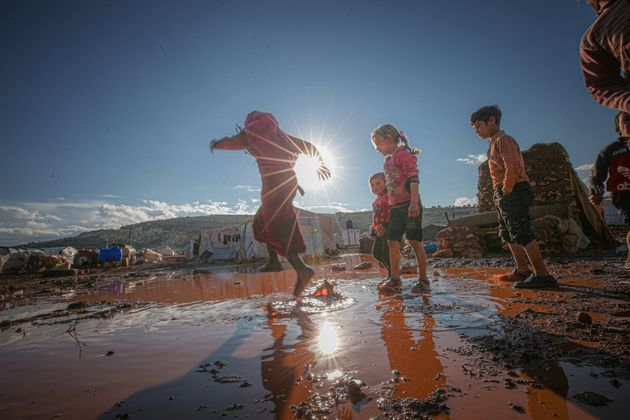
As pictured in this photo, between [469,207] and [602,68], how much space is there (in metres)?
52.5

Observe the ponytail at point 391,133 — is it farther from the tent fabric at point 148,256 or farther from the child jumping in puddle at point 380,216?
the tent fabric at point 148,256

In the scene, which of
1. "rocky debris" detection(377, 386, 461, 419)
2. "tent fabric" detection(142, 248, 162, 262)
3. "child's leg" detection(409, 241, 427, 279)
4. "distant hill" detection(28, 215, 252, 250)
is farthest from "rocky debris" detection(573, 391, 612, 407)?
"distant hill" detection(28, 215, 252, 250)

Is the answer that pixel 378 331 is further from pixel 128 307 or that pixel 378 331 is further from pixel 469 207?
pixel 469 207

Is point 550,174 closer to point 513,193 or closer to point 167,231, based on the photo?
point 513,193

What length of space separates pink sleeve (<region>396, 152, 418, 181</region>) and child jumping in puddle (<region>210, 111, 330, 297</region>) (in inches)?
48.2

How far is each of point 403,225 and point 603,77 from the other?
87.0 inches

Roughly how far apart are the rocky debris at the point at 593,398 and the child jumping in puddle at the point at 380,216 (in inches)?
120

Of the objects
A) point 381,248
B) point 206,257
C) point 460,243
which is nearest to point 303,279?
point 381,248

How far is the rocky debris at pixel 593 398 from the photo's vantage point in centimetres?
88

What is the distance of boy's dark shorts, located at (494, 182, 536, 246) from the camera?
2.88 meters

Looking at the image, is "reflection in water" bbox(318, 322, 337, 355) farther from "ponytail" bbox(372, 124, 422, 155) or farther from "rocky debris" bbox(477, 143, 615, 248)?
"rocky debris" bbox(477, 143, 615, 248)

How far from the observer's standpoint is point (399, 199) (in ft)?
11.4

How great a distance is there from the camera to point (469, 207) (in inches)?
1907

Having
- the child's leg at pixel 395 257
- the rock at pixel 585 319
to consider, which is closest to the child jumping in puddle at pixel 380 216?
the child's leg at pixel 395 257
